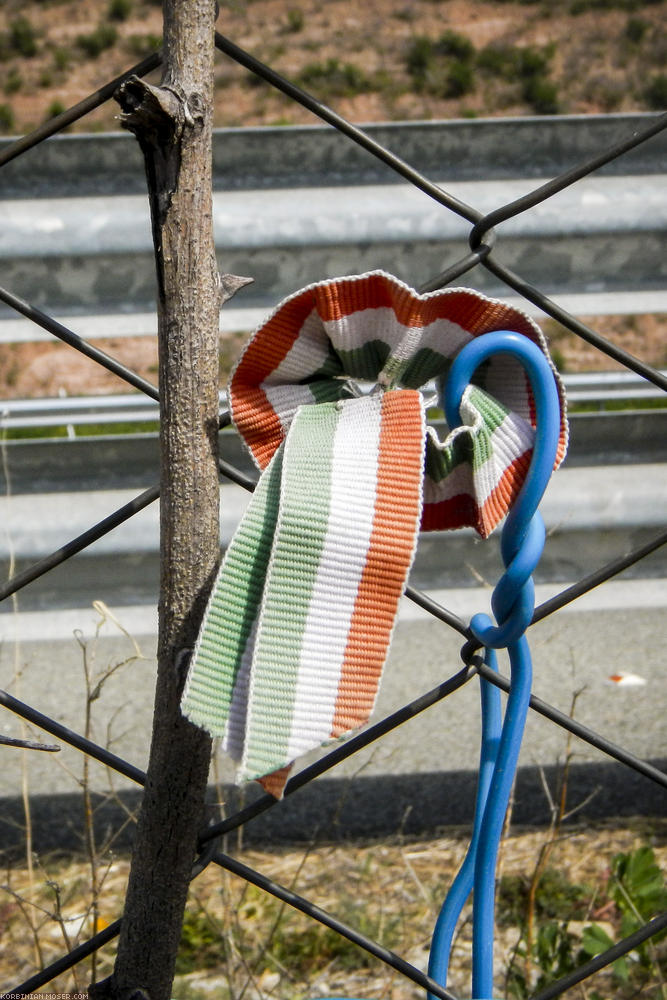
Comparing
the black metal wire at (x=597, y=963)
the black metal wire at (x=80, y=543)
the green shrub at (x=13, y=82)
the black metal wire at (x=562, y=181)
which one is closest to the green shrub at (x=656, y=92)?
the green shrub at (x=13, y=82)

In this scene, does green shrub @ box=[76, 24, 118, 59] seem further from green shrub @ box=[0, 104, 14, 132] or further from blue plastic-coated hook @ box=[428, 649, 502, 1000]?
blue plastic-coated hook @ box=[428, 649, 502, 1000]

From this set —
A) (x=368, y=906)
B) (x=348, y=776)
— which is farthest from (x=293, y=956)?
(x=348, y=776)

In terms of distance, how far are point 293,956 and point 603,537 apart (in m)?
0.80

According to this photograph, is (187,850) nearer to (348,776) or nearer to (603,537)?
(603,537)

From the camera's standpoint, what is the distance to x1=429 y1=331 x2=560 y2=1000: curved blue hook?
750 millimetres

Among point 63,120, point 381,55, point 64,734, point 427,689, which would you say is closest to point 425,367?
point 63,120

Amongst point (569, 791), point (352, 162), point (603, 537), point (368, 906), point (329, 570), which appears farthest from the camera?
point (569, 791)

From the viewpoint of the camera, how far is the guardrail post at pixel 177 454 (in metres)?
0.74

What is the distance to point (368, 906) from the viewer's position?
174cm

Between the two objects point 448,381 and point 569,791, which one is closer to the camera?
point 448,381

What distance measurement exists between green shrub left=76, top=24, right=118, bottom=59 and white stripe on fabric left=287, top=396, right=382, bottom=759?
598 inches

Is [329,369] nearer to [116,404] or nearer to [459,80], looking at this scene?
[116,404]

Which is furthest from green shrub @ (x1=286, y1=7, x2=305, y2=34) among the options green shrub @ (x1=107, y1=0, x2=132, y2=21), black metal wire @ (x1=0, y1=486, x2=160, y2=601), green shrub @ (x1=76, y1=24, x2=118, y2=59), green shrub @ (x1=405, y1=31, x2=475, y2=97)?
black metal wire @ (x1=0, y1=486, x2=160, y2=601)

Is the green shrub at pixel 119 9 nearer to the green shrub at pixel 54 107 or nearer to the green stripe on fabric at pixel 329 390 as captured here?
the green shrub at pixel 54 107
